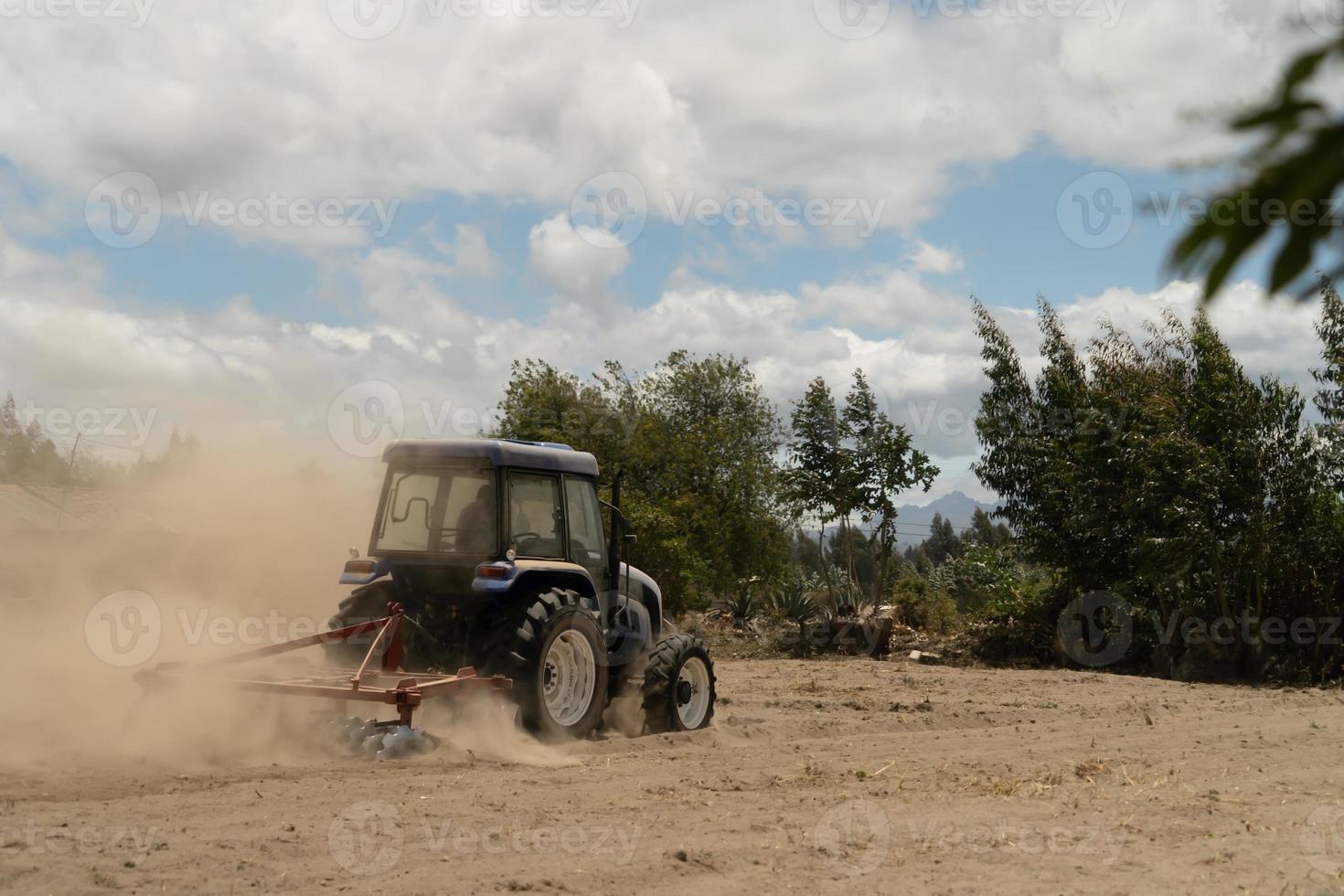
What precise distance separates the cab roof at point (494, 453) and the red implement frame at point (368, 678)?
134cm

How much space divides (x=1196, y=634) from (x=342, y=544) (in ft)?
42.4

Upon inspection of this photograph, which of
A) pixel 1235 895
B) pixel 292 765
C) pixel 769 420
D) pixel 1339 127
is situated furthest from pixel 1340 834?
pixel 769 420

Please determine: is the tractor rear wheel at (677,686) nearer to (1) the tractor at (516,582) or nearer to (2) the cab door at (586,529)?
(1) the tractor at (516,582)

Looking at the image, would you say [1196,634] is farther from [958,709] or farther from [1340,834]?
[1340,834]

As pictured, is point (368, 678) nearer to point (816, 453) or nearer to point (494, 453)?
point (494, 453)

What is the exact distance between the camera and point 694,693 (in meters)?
9.87

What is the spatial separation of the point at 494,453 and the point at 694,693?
283 cm

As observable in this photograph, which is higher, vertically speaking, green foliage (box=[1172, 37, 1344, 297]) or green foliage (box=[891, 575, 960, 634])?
green foliage (box=[1172, 37, 1344, 297])

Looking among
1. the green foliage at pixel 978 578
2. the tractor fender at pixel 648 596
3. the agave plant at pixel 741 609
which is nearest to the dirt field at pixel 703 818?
the tractor fender at pixel 648 596

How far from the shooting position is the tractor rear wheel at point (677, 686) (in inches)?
368

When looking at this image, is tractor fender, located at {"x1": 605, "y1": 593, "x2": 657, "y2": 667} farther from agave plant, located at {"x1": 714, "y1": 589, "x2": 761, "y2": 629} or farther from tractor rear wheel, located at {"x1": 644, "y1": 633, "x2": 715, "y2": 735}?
agave plant, located at {"x1": 714, "y1": 589, "x2": 761, "y2": 629}

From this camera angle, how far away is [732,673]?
16.2 meters

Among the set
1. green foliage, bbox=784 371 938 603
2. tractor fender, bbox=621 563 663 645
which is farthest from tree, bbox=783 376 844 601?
tractor fender, bbox=621 563 663 645

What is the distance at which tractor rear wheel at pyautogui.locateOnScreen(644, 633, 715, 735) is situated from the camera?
936 cm
